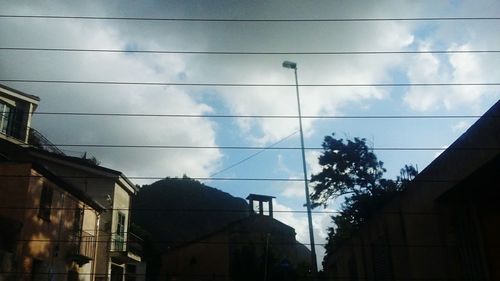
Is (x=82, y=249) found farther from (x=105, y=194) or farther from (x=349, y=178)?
(x=349, y=178)

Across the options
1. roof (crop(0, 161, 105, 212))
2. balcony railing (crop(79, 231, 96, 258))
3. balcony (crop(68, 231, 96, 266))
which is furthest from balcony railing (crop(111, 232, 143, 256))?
roof (crop(0, 161, 105, 212))

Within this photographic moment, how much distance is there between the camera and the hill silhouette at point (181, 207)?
167ft

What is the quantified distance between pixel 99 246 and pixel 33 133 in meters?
7.58

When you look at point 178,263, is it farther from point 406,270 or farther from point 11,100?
point 406,270

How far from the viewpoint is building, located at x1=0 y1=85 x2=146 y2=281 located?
26.6m

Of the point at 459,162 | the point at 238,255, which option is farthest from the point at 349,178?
the point at 459,162

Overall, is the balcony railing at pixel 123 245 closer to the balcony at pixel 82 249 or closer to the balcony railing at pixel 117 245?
the balcony railing at pixel 117 245

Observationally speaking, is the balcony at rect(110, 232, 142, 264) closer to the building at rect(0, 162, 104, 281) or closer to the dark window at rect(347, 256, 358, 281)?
the building at rect(0, 162, 104, 281)

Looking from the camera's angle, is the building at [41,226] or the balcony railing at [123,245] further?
the balcony railing at [123,245]

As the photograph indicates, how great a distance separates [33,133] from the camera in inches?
1144

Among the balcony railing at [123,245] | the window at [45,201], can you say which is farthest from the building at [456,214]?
the balcony railing at [123,245]

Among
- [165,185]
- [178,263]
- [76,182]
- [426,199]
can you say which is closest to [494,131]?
[426,199]

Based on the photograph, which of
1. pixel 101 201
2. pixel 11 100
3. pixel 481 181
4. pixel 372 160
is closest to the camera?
pixel 481 181

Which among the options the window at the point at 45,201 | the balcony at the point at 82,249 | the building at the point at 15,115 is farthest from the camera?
the building at the point at 15,115
